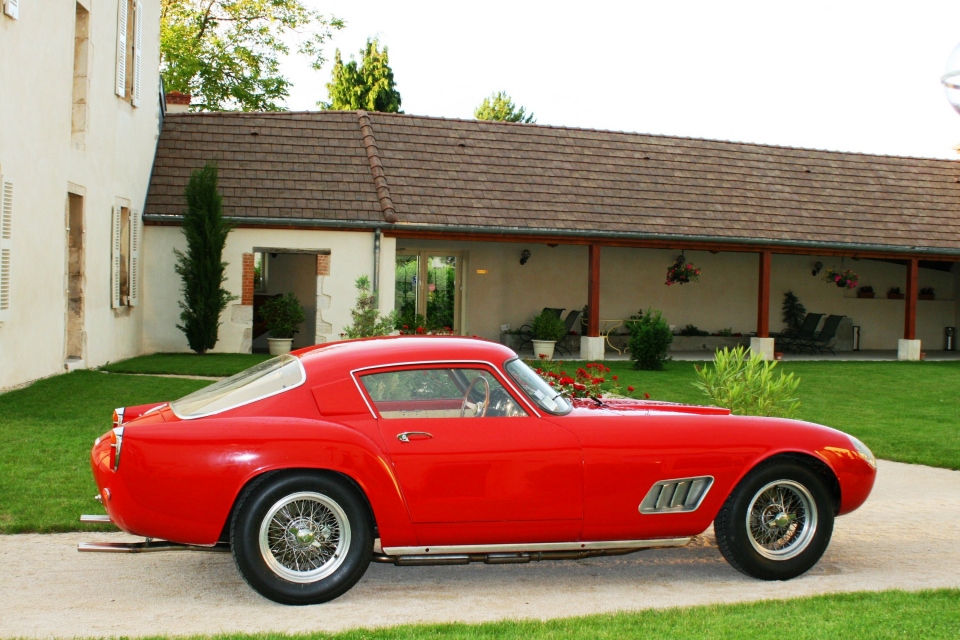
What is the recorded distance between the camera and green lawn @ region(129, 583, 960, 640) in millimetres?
4246

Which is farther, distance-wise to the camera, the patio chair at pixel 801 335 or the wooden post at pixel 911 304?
the patio chair at pixel 801 335

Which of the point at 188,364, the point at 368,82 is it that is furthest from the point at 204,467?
the point at 368,82

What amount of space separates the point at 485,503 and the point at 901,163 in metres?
22.8

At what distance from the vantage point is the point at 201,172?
58.1 ft

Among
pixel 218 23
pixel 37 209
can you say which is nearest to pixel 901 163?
pixel 37 209

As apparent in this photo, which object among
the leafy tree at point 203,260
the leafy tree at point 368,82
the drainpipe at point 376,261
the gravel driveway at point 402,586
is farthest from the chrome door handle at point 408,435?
the leafy tree at point 368,82

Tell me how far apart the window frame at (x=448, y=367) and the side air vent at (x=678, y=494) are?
0.76 metres

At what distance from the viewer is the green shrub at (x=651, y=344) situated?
17.5 m

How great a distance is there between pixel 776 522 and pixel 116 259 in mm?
13235

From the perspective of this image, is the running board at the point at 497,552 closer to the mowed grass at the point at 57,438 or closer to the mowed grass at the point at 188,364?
the mowed grass at the point at 57,438

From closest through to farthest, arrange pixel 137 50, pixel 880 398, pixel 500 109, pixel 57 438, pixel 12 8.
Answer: pixel 57 438 < pixel 12 8 < pixel 880 398 < pixel 137 50 < pixel 500 109

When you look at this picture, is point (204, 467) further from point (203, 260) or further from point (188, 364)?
point (203, 260)

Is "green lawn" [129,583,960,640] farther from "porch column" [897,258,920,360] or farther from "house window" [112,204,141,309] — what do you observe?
"porch column" [897,258,920,360]

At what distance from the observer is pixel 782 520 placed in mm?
5266
